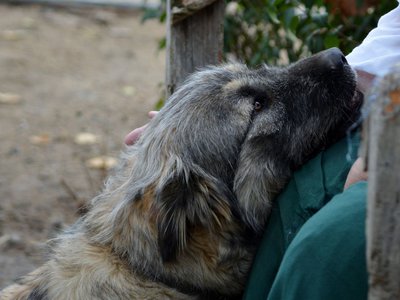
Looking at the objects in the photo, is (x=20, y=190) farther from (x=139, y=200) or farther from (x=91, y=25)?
(x=91, y=25)

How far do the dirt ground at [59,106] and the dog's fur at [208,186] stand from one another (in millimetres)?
684

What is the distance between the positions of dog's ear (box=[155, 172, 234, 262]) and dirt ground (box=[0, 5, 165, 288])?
94 cm

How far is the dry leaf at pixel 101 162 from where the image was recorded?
6.87m

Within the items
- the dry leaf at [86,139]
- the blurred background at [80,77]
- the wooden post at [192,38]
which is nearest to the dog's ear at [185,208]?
the blurred background at [80,77]

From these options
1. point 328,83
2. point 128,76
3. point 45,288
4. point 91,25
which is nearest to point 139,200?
point 45,288

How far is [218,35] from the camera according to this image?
164 inches

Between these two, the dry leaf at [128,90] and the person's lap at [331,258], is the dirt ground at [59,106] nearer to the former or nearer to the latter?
the dry leaf at [128,90]

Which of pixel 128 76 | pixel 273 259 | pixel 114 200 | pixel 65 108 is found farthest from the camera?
pixel 128 76

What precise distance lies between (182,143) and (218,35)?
3.31 ft

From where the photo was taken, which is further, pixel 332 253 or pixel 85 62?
pixel 85 62

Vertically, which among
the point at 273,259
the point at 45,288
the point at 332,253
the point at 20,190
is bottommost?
the point at 20,190

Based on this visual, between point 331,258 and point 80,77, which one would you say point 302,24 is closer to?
point 331,258

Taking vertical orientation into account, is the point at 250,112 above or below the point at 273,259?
above

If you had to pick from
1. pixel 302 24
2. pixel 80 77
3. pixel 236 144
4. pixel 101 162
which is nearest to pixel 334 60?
pixel 236 144
